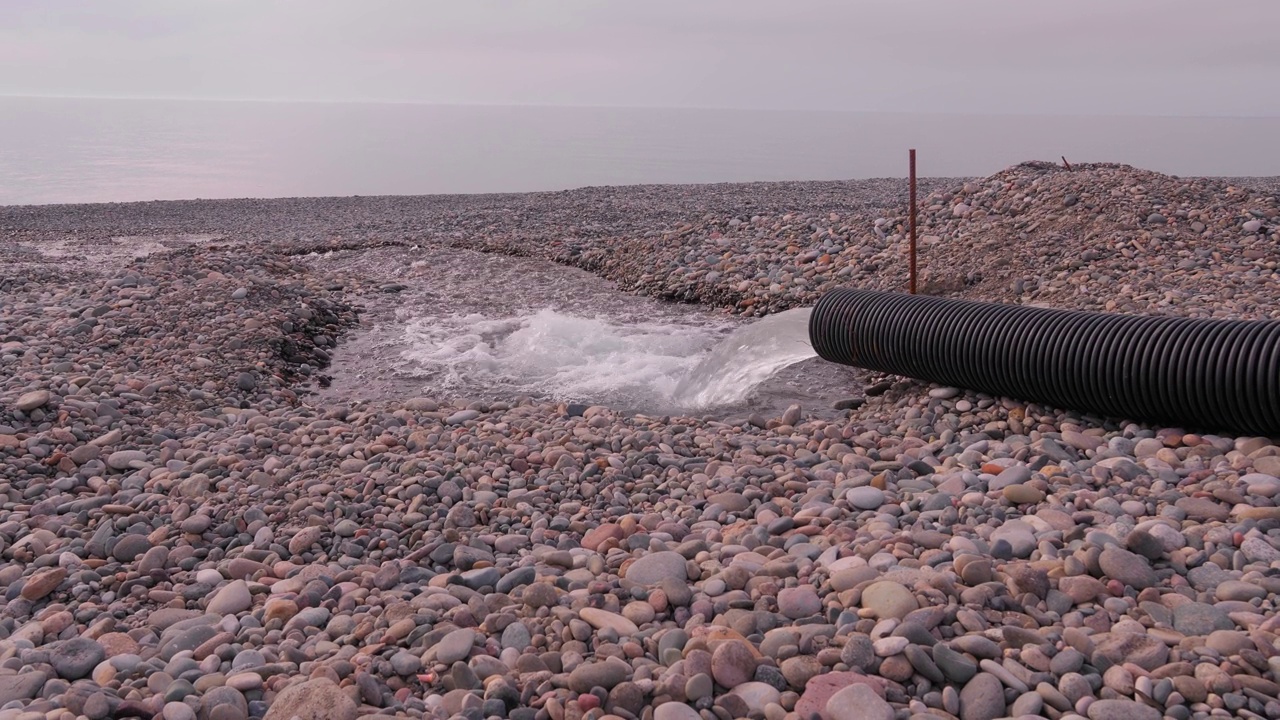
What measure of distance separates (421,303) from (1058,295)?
22.6ft

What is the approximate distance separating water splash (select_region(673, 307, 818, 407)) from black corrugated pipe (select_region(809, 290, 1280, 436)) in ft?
3.47

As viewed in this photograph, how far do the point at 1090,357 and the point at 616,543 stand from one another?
307 centimetres

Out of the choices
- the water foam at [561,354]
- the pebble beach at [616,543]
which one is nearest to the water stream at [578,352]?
the water foam at [561,354]

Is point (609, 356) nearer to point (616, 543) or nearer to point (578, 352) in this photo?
point (578, 352)

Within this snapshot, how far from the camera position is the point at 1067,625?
10.7 ft

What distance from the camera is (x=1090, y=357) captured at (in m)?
5.41

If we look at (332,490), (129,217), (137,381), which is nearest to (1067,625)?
(332,490)

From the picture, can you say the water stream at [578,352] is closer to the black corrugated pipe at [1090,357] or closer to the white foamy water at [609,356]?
the white foamy water at [609,356]

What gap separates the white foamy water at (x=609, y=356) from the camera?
7.85 m

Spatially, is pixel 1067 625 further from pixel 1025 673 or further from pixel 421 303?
pixel 421 303

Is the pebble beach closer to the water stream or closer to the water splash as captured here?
the water stream

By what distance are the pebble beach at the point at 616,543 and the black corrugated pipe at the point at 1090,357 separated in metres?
0.17

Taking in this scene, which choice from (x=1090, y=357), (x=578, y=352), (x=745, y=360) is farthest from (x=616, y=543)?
(x=578, y=352)

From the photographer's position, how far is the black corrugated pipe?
489 cm
